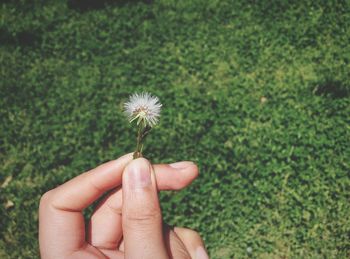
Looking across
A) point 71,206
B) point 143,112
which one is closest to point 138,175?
point 143,112

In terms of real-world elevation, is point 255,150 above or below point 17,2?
below

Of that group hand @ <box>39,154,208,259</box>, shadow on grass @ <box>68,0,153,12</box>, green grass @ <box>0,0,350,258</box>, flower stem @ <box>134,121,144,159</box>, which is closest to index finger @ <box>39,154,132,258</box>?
hand @ <box>39,154,208,259</box>

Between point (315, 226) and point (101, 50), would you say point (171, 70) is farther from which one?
point (315, 226)

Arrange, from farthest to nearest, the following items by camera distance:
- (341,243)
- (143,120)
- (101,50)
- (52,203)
Answer: (101,50) < (341,243) < (52,203) < (143,120)

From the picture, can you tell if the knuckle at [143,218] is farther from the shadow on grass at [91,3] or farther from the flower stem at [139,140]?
the shadow on grass at [91,3]

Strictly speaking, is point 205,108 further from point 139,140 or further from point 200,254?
point 139,140

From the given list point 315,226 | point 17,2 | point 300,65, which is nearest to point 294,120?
point 300,65

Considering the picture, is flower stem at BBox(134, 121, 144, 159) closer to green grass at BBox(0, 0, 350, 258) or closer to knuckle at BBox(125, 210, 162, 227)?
knuckle at BBox(125, 210, 162, 227)

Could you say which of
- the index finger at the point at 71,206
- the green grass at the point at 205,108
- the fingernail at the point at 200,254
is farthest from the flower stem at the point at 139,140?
the green grass at the point at 205,108
